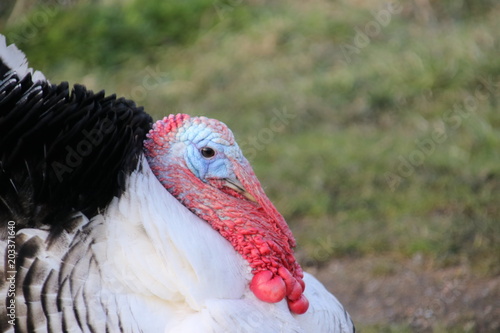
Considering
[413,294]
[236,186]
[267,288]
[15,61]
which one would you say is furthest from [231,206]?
[413,294]

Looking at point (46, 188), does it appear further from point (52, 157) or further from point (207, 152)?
point (207, 152)

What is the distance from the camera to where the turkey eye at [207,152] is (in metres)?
2.56

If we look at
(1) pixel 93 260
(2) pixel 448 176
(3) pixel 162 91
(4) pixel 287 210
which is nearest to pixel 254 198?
(1) pixel 93 260

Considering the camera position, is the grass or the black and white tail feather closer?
the black and white tail feather

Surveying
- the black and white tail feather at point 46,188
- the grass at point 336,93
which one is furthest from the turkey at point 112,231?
the grass at point 336,93

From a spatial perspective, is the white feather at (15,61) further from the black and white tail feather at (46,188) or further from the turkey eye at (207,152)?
the turkey eye at (207,152)

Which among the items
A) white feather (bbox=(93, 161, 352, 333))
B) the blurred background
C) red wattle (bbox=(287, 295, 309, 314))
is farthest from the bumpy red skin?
the blurred background

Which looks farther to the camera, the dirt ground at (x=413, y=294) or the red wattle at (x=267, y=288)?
the dirt ground at (x=413, y=294)

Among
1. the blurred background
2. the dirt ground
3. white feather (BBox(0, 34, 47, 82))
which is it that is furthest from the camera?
the blurred background

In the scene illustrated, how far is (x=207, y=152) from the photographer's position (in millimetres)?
2564

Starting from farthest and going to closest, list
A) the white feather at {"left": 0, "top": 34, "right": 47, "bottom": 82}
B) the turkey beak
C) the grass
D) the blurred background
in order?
the grass < the blurred background < the turkey beak < the white feather at {"left": 0, "top": 34, "right": 47, "bottom": 82}

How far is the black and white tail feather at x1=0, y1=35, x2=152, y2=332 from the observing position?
2236 mm

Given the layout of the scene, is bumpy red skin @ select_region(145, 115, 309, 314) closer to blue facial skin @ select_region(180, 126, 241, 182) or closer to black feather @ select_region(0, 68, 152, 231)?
blue facial skin @ select_region(180, 126, 241, 182)

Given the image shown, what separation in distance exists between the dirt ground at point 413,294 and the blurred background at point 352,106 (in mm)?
10
